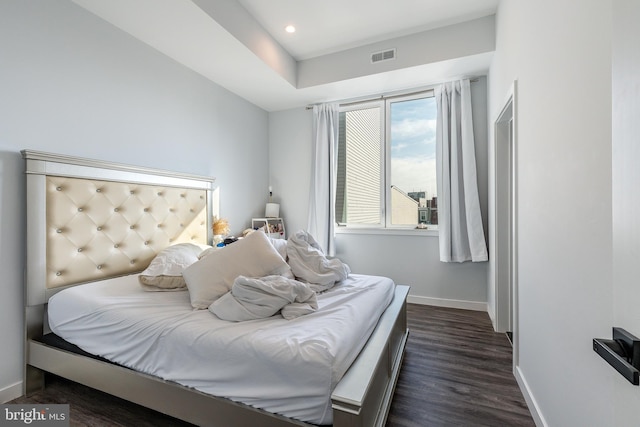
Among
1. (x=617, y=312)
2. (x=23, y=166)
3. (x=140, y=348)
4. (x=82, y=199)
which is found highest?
(x=23, y=166)

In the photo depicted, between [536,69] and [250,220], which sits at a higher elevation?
[536,69]

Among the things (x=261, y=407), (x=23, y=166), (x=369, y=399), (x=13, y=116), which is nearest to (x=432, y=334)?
(x=369, y=399)

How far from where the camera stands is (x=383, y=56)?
312cm

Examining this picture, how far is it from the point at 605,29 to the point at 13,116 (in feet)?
9.58

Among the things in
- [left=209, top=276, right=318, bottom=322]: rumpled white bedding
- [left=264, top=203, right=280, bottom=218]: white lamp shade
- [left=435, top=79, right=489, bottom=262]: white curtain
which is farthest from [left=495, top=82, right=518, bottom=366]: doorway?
[left=264, top=203, right=280, bottom=218]: white lamp shade

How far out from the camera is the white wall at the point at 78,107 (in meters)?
1.77

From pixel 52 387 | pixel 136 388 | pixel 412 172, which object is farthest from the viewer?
pixel 412 172

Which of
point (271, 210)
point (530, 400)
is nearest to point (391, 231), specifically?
point (271, 210)

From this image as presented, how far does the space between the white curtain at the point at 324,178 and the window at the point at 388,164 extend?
0.17 meters

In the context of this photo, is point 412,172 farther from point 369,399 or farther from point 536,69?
point 369,399

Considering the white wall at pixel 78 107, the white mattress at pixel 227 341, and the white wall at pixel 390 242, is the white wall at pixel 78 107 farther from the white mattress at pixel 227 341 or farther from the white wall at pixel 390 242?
the white wall at pixel 390 242

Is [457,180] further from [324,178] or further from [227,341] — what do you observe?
[227,341]

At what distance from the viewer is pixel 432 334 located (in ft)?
8.80

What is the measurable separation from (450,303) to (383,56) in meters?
2.88
